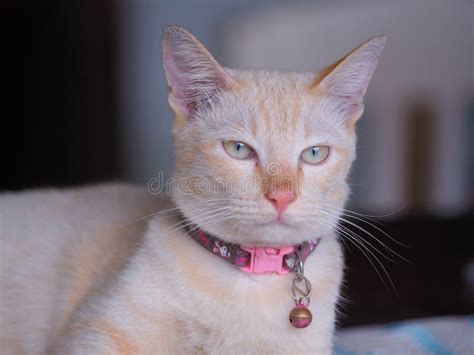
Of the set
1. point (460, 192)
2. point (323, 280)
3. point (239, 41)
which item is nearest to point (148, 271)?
point (323, 280)

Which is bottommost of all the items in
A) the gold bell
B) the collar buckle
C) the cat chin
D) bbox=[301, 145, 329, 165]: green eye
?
the gold bell

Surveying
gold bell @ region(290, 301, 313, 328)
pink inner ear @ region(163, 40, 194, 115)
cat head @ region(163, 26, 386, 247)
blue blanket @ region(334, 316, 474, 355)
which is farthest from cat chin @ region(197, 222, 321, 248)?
blue blanket @ region(334, 316, 474, 355)

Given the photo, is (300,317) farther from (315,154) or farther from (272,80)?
(272,80)

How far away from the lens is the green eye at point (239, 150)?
132 centimetres

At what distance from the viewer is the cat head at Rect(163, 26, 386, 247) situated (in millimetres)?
1264

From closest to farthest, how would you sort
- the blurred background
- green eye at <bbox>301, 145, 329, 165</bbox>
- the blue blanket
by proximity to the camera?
1. green eye at <bbox>301, 145, 329, 165</bbox>
2. the blue blanket
3. the blurred background

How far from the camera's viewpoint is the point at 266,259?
4.48 ft

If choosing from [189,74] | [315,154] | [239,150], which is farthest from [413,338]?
[189,74]

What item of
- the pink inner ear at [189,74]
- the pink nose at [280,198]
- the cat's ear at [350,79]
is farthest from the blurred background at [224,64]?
the pink nose at [280,198]

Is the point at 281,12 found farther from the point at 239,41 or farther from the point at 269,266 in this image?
the point at 269,266

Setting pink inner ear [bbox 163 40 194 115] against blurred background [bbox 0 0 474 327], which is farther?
blurred background [bbox 0 0 474 327]

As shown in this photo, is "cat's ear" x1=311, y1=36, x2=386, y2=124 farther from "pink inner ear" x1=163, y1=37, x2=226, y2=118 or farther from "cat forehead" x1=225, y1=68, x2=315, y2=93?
"pink inner ear" x1=163, y1=37, x2=226, y2=118

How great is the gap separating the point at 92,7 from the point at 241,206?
3.18 metres

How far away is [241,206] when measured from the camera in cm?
125
